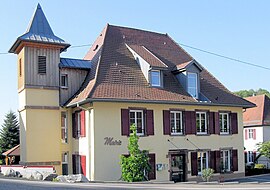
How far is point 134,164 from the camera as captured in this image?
22891 millimetres

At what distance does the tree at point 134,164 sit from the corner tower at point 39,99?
5858mm

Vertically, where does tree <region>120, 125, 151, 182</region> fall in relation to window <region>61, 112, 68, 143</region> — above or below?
below

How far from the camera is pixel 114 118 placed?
24.9 meters

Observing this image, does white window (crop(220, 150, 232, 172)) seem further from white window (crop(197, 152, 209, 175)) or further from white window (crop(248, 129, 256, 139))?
white window (crop(248, 129, 256, 139))

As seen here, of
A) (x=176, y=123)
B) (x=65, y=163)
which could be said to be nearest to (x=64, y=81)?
(x=65, y=163)

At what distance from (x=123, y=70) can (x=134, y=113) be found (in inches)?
130

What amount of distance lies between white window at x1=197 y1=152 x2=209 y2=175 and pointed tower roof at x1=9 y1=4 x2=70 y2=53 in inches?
484

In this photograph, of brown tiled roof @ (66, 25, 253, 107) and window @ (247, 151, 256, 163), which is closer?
brown tiled roof @ (66, 25, 253, 107)

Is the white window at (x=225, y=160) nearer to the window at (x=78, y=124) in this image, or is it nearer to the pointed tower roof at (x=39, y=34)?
Result: the window at (x=78, y=124)

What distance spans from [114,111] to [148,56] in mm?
5823

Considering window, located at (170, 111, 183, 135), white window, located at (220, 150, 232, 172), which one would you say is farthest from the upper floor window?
white window, located at (220, 150, 232, 172)

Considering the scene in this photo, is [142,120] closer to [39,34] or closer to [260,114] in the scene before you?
[39,34]

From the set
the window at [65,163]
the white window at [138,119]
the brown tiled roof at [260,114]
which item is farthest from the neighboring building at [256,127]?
the window at [65,163]

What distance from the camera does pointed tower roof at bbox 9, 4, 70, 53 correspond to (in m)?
26.8
